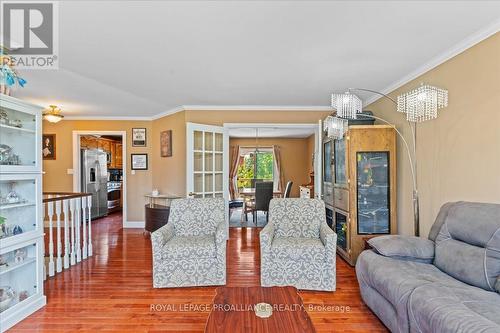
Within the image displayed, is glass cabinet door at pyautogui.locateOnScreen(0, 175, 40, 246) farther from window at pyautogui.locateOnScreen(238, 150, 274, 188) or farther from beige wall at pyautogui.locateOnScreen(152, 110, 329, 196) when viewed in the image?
window at pyautogui.locateOnScreen(238, 150, 274, 188)

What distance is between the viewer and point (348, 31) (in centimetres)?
231

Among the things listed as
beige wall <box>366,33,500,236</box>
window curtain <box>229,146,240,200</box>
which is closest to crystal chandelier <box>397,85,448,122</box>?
beige wall <box>366,33,500,236</box>

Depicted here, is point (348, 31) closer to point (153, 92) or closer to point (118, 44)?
point (118, 44)

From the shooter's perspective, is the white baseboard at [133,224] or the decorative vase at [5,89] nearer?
the decorative vase at [5,89]

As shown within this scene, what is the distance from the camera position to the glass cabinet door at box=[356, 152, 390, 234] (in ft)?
11.7

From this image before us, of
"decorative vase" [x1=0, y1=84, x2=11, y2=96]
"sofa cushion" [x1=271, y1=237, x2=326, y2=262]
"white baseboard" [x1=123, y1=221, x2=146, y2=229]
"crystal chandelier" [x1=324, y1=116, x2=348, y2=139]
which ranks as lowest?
Result: "white baseboard" [x1=123, y1=221, x2=146, y2=229]

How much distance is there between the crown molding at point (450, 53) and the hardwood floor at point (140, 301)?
244 cm

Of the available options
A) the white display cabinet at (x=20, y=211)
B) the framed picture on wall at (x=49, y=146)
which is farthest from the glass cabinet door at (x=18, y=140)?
the framed picture on wall at (x=49, y=146)

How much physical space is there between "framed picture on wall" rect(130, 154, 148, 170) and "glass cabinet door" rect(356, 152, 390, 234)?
14.5 ft

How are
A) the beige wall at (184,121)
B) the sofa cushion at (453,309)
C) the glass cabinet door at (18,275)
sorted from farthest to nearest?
the beige wall at (184,121) → the glass cabinet door at (18,275) → the sofa cushion at (453,309)

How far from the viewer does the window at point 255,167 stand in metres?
9.55

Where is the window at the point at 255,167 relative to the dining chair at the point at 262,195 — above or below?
above

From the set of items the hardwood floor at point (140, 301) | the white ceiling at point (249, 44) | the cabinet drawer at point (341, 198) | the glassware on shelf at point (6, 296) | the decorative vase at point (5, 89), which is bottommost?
the hardwood floor at point (140, 301)

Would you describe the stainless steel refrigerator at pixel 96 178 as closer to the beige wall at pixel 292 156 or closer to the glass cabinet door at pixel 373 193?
the beige wall at pixel 292 156
